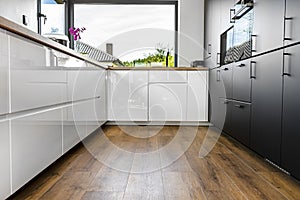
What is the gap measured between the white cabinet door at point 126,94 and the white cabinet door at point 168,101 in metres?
0.13

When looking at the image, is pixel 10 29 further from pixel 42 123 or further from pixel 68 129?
pixel 68 129

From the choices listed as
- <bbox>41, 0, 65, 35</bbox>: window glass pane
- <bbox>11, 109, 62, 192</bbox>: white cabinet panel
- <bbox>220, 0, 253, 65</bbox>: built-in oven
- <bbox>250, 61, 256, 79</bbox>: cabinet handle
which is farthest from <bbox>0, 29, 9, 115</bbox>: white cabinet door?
<bbox>41, 0, 65, 35</bbox>: window glass pane

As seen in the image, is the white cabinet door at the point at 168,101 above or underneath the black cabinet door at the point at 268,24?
underneath

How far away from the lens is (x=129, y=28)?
5250 millimetres

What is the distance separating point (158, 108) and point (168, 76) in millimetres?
458

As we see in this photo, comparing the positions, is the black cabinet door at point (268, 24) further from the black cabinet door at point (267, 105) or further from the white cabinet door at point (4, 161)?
the white cabinet door at point (4, 161)

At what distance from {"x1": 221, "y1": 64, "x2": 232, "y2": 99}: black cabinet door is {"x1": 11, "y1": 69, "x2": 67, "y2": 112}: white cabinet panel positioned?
5.51 feet

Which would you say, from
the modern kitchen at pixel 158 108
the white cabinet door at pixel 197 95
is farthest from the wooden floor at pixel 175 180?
the white cabinet door at pixel 197 95

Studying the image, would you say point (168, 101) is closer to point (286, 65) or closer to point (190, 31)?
point (190, 31)

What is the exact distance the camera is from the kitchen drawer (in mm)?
4473

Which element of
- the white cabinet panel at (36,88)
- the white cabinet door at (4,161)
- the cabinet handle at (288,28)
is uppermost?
the cabinet handle at (288,28)

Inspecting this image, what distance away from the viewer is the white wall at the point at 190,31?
4930mm

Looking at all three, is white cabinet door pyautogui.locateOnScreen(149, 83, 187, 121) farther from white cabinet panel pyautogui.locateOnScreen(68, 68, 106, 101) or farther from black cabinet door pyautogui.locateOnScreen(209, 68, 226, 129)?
white cabinet panel pyautogui.locateOnScreen(68, 68, 106, 101)

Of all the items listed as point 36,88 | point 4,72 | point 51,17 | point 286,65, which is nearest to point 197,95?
point 51,17
